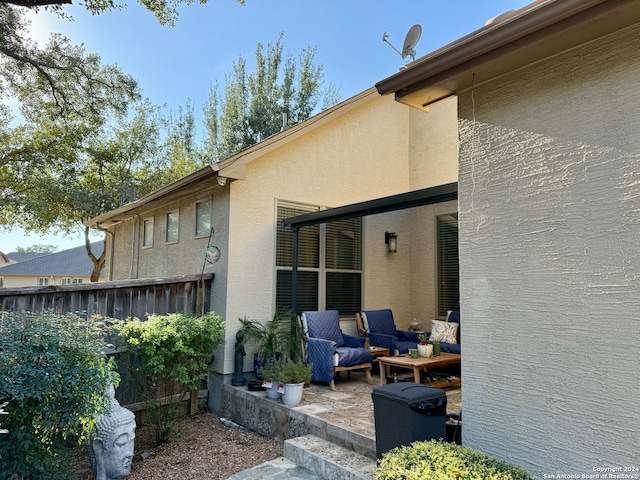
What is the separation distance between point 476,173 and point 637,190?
106cm

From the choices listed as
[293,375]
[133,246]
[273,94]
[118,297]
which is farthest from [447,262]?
[273,94]

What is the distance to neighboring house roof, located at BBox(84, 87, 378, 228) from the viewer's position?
5.98m

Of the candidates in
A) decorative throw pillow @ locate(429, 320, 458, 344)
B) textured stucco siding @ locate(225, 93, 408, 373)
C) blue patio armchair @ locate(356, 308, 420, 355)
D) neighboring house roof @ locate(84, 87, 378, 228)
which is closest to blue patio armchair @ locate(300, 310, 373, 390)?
blue patio armchair @ locate(356, 308, 420, 355)

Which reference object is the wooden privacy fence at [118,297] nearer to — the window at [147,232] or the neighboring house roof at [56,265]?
the window at [147,232]

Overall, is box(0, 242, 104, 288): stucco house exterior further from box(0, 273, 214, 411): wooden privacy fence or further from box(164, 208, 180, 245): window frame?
box(0, 273, 214, 411): wooden privacy fence

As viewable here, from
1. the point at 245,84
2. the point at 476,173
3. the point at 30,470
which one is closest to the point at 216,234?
the point at 30,470

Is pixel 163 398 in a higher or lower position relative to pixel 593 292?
lower

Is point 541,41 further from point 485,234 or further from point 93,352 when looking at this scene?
point 93,352

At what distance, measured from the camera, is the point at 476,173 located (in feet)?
10.8

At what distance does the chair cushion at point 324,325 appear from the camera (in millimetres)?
6379

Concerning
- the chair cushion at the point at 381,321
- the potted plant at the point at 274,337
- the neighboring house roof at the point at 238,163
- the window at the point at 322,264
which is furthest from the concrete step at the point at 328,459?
the neighboring house roof at the point at 238,163

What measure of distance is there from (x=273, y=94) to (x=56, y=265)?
1987 cm

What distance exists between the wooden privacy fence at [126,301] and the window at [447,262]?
417 centimetres

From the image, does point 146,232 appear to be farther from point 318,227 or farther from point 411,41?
point 411,41
